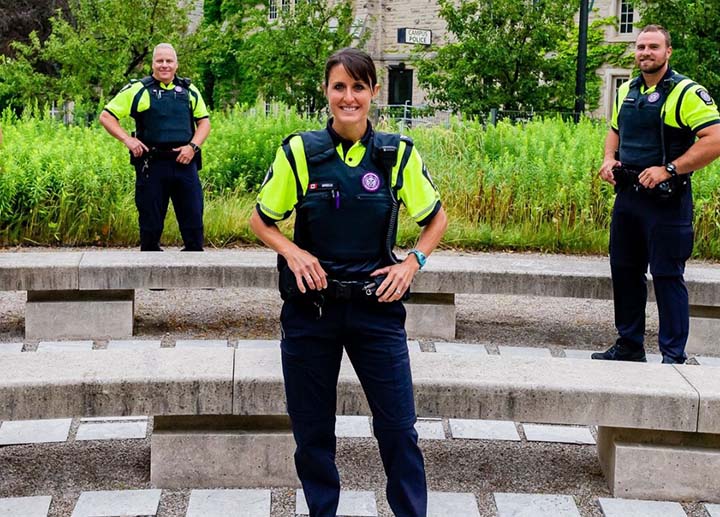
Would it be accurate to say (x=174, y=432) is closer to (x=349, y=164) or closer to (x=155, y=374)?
(x=155, y=374)

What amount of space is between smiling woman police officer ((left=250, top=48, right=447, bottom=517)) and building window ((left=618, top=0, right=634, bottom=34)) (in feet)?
94.6

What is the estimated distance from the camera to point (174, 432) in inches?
177

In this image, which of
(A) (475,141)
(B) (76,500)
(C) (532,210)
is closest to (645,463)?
(B) (76,500)

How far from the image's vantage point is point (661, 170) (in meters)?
5.57

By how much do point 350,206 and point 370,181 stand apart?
0.35 feet

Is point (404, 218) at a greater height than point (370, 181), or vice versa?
point (370, 181)

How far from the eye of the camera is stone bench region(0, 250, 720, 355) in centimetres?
689

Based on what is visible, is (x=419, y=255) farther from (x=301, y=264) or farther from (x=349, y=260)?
(x=301, y=264)

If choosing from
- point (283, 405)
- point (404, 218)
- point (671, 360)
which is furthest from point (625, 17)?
point (283, 405)

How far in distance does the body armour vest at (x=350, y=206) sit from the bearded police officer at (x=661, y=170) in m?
2.50

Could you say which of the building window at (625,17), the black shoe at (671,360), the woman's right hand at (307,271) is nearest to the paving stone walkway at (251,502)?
the black shoe at (671,360)

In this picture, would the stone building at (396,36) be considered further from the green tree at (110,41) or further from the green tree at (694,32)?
the green tree at (694,32)

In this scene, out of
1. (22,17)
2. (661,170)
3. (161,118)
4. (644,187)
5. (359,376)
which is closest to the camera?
(359,376)

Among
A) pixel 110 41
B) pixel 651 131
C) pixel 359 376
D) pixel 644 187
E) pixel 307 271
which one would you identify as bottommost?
pixel 359 376
